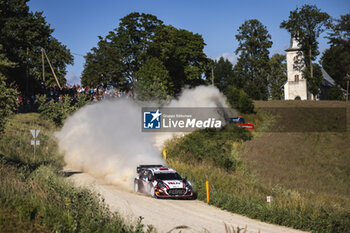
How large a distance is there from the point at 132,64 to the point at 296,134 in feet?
110

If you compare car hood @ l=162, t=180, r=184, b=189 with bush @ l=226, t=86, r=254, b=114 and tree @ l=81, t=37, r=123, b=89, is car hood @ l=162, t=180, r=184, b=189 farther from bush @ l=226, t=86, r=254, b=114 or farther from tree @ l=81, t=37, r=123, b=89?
tree @ l=81, t=37, r=123, b=89

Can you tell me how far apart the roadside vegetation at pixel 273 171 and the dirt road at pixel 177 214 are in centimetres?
110

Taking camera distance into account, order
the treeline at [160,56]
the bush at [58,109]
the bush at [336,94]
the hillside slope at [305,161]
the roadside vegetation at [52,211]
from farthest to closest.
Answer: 1. the bush at [336,94]
2. the treeline at [160,56]
3. the bush at [58,109]
4. the hillside slope at [305,161]
5. the roadside vegetation at [52,211]

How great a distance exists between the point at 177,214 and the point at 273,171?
2051 cm

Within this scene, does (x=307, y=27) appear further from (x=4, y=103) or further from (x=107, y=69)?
(x=4, y=103)

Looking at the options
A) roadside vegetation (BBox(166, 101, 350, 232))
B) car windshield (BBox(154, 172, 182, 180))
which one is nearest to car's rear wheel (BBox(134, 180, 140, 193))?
car windshield (BBox(154, 172, 182, 180))

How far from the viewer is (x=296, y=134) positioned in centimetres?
5397

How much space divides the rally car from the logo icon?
25.1 m

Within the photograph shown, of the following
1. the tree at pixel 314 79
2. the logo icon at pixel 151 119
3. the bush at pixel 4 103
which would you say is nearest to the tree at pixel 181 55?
the logo icon at pixel 151 119

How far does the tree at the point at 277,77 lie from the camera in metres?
112

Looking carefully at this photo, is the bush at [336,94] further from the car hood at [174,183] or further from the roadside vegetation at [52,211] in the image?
the roadside vegetation at [52,211]

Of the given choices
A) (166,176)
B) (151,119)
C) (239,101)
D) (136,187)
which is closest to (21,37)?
(151,119)

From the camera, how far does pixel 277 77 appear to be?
11575 centimetres

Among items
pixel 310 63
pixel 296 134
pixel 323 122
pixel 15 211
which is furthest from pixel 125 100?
pixel 310 63
